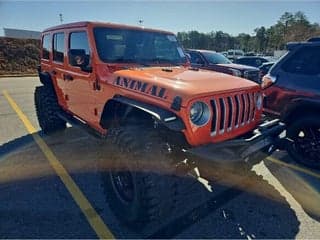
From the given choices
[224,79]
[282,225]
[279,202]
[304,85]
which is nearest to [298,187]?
[279,202]

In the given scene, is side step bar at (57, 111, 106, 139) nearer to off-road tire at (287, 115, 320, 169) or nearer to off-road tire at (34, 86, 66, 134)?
off-road tire at (34, 86, 66, 134)

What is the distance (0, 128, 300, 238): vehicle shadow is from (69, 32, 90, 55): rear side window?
1.47 meters

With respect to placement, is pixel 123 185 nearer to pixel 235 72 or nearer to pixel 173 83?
pixel 173 83

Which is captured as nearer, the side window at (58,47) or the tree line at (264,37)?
the side window at (58,47)

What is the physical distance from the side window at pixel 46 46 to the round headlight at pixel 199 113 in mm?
4104

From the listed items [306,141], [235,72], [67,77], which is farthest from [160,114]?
[235,72]

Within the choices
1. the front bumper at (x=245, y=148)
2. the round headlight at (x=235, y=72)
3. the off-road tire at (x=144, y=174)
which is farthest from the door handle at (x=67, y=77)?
the round headlight at (x=235, y=72)

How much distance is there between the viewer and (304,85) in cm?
438

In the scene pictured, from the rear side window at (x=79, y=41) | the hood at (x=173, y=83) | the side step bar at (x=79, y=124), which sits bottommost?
the side step bar at (x=79, y=124)

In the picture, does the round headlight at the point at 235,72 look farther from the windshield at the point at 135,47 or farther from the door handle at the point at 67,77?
the door handle at the point at 67,77

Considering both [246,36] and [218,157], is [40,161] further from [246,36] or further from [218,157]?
[246,36]

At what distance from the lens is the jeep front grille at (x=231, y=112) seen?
2986 mm

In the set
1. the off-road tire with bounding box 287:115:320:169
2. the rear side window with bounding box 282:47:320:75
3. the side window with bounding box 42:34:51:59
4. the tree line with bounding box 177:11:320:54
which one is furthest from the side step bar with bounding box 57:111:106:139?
the tree line with bounding box 177:11:320:54

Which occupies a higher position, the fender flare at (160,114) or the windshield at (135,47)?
the windshield at (135,47)
